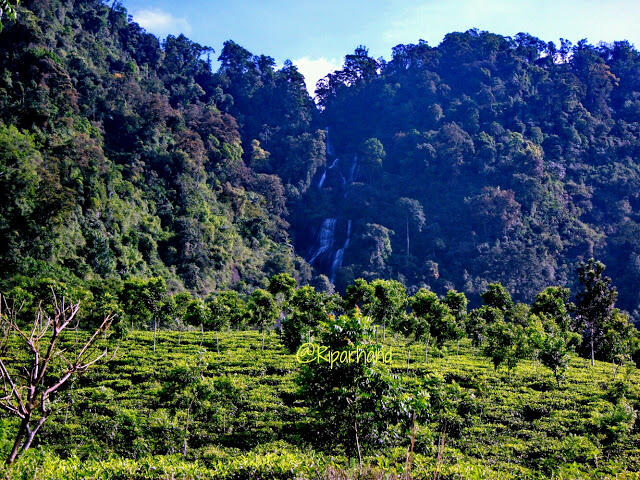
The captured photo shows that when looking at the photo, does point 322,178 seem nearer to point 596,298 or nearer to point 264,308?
point 264,308

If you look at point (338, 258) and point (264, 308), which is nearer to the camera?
point (264, 308)

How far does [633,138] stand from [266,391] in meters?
105

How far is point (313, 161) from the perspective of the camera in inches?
3912

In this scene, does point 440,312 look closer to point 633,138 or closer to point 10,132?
point 10,132

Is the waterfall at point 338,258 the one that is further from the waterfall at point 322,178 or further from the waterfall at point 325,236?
the waterfall at point 322,178

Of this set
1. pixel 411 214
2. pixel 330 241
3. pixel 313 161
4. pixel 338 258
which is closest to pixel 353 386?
pixel 338 258

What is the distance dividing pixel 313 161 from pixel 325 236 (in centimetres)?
2000

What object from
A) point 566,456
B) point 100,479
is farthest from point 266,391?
point 100,479

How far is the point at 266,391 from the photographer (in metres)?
21.9

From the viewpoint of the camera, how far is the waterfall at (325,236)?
8644 centimetres

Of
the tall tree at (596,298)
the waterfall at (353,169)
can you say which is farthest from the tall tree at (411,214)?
the tall tree at (596,298)

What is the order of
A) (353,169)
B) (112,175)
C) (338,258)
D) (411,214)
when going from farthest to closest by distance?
(353,169)
(411,214)
(338,258)
(112,175)

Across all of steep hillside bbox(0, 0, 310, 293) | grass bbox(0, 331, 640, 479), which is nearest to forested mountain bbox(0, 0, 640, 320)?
steep hillside bbox(0, 0, 310, 293)

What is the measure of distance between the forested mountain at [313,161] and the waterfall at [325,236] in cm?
47
